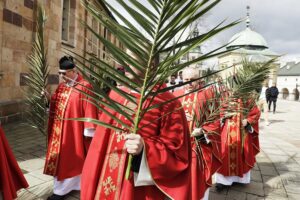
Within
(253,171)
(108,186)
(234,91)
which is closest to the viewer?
(108,186)

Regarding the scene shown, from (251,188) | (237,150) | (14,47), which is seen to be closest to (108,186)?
(237,150)

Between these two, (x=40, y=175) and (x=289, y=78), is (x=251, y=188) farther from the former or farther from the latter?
(x=289, y=78)

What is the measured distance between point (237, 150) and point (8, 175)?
3.49 meters

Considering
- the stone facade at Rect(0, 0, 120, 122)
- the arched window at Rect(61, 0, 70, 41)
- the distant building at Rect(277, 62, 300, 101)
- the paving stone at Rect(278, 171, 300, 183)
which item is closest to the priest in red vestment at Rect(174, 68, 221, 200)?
the paving stone at Rect(278, 171, 300, 183)

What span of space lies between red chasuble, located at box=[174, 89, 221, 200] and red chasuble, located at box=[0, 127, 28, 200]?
5.75ft

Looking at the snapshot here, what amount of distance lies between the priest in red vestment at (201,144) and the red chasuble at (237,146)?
1.17 meters

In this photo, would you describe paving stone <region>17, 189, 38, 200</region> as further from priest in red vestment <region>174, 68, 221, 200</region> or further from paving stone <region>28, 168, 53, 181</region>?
priest in red vestment <region>174, 68, 221, 200</region>

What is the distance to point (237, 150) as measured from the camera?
5117 millimetres

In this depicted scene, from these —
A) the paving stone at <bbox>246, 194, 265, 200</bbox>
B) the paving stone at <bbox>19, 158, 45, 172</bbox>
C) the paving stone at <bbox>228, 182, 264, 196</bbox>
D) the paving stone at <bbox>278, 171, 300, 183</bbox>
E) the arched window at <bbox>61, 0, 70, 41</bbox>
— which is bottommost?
the paving stone at <bbox>246, 194, 265, 200</bbox>

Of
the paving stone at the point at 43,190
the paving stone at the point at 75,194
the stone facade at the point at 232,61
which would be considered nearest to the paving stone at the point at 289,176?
the stone facade at the point at 232,61

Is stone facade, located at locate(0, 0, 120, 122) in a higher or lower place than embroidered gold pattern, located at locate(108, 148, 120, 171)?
higher

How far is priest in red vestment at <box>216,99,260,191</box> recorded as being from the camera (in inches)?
197

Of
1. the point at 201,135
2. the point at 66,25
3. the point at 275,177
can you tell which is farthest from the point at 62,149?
the point at 66,25

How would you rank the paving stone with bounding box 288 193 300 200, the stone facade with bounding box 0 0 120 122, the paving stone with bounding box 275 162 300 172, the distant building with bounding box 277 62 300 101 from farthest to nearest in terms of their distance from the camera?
the distant building with bounding box 277 62 300 101 < the stone facade with bounding box 0 0 120 122 < the paving stone with bounding box 275 162 300 172 < the paving stone with bounding box 288 193 300 200
